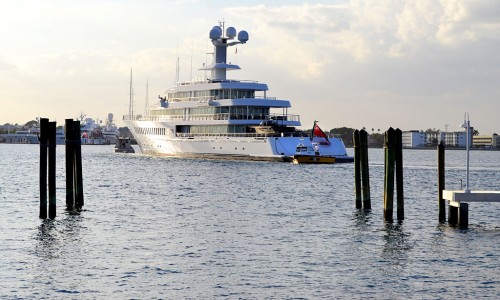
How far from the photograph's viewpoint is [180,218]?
39.3 m

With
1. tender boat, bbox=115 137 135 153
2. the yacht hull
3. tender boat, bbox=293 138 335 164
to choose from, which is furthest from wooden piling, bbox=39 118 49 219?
tender boat, bbox=115 137 135 153

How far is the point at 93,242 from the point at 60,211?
1073cm

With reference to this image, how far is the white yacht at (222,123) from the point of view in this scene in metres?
95.8

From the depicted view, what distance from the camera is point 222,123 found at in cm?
10462

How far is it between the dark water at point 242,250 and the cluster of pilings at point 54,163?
965 millimetres

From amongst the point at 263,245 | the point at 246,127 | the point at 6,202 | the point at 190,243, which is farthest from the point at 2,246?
the point at 246,127

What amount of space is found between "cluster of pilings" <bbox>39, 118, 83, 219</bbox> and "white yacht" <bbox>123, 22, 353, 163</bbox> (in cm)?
5374

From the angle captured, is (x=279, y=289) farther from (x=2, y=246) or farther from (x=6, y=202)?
(x=6, y=202)

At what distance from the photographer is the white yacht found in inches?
3772

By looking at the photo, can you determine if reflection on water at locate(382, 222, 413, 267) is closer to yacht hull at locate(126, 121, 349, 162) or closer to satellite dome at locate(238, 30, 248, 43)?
yacht hull at locate(126, 121, 349, 162)

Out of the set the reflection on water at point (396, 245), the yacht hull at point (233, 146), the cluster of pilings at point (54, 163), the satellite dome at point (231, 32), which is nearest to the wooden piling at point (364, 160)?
the reflection on water at point (396, 245)

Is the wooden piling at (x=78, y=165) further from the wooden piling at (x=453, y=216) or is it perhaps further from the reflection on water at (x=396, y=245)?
the wooden piling at (x=453, y=216)

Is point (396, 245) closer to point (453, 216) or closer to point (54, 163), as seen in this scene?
point (453, 216)

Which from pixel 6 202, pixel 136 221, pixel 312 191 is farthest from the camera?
pixel 312 191
